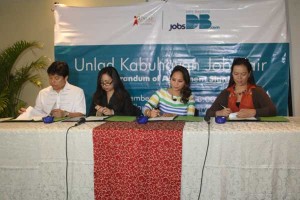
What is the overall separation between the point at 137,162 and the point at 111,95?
1337mm

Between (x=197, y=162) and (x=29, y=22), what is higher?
(x=29, y=22)

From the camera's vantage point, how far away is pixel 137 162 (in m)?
1.93

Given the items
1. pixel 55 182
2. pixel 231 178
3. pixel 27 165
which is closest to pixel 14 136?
pixel 27 165

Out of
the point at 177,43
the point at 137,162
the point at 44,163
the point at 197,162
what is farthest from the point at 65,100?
the point at 197,162

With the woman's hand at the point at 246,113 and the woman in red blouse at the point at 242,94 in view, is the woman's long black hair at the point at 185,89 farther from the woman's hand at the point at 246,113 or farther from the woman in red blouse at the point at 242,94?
the woman's hand at the point at 246,113

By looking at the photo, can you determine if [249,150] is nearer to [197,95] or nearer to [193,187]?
[193,187]

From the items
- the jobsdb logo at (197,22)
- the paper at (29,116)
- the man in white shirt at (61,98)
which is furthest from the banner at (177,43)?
the paper at (29,116)

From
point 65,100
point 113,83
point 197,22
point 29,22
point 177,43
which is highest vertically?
point 29,22

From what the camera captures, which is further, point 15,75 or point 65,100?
point 15,75

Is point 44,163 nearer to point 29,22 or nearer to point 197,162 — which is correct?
point 197,162

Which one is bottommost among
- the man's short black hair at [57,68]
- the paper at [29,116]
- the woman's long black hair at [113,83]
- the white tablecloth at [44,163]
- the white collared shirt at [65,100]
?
the white tablecloth at [44,163]

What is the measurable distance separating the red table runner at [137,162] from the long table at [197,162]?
2.0 inches

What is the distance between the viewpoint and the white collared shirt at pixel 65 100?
3.07m

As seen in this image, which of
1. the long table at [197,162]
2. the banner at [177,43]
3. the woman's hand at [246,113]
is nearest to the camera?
the long table at [197,162]
